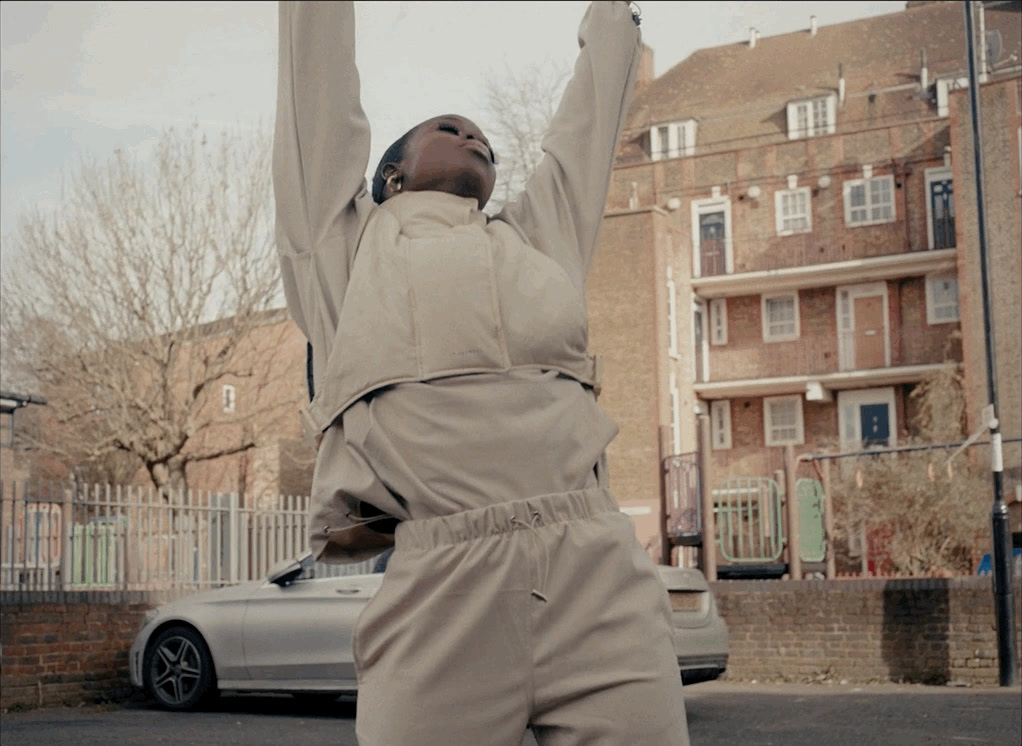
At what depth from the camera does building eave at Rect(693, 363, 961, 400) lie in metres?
44.5

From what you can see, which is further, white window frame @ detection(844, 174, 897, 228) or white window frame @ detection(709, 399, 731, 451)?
white window frame @ detection(709, 399, 731, 451)

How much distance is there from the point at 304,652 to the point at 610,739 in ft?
32.6

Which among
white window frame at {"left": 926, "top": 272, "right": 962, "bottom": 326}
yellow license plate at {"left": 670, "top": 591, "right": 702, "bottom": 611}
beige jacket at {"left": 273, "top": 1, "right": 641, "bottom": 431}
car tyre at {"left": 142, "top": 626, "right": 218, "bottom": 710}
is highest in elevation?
white window frame at {"left": 926, "top": 272, "right": 962, "bottom": 326}

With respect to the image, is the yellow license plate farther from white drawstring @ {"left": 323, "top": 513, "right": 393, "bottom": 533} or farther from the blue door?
the blue door

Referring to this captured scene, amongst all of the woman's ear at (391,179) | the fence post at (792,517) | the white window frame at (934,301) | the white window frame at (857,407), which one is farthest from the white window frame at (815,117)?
the woman's ear at (391,179)

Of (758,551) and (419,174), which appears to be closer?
(419,174)

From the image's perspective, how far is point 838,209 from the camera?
152 feet

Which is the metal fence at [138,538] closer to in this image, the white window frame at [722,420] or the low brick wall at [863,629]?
the low brick wall at [863,629]

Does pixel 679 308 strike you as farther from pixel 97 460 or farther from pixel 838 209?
pixel 97 460

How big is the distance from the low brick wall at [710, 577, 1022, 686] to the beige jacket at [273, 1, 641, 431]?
13087 mm

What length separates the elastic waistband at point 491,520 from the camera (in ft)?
8.42

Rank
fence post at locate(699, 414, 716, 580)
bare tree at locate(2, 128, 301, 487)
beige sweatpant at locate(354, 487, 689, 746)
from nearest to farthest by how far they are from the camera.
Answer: beige sweatpant at locate(354, 487, 689, 746) → fence post at locate(699, 414, 716, 580) → bare tree at locate(2, 128, 301, 487)

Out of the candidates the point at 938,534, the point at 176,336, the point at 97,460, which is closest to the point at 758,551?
the point at 938,534

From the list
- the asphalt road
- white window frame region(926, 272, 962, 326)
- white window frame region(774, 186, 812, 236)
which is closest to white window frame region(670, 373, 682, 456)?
white window frame region(774, 186, 812, 236)
